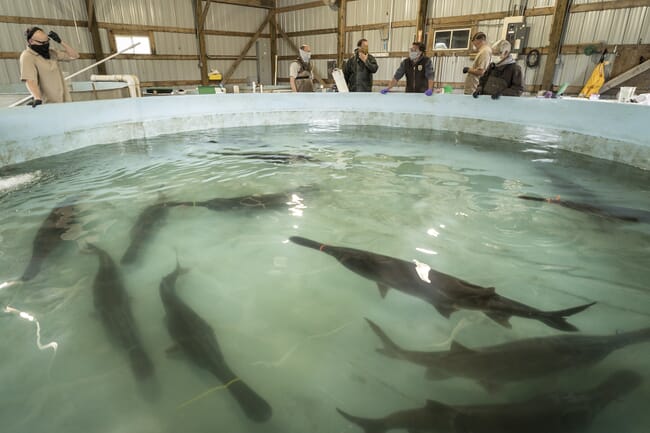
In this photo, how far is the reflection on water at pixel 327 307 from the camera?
5.56ft

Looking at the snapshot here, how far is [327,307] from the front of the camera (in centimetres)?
241

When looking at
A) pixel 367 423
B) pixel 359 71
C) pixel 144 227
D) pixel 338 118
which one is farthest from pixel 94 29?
pixel 367 423

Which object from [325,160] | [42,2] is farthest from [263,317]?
[42,2]

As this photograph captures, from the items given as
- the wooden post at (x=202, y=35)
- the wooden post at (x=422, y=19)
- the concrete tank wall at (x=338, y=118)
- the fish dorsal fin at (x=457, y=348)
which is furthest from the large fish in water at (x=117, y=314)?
the wooden post at (x=202, y=35)

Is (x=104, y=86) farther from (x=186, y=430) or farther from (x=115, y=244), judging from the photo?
(x=186, y=430)

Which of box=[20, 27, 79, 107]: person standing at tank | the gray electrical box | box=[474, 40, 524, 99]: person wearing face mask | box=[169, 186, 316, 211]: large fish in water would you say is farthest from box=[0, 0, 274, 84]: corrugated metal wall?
box=[474, 40, 524, 99]: person wearing face mask

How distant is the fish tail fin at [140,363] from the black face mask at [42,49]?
5.91 m

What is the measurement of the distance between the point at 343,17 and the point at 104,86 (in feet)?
30.8

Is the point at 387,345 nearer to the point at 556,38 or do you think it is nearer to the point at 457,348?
the point at 457,348

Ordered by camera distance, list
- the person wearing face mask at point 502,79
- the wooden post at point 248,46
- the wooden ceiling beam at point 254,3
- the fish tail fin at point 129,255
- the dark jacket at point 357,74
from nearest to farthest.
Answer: the fish tail fin at point 129,255
the person wearing face mask at point 502,79
the dark jacket at point 357,74
the wooden ceiling beam at point 254,3
the wooden post at point 248,46

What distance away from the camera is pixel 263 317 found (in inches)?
91.1

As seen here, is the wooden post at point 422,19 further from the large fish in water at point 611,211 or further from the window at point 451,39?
the large fish in water at point 611,211

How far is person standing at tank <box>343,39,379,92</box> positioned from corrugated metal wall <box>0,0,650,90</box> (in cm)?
533

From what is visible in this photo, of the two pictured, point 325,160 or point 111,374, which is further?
point 325,160
